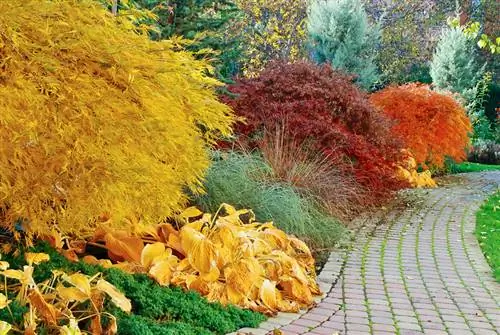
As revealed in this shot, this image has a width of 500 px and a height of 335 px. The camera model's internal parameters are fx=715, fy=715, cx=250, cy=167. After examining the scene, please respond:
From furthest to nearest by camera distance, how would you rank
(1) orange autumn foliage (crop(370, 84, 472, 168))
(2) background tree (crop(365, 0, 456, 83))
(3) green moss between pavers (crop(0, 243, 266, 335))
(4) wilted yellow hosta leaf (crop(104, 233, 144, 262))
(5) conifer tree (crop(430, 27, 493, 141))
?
(5) conifer tree (crop(430, 27, 493, 141)), (2) background tree (crop(365, 0, 456, 83)), (1) orange autumn foliage (crop(370, 84, 472, 168)), (4) wilted yellow hosta leaf (crop(104, 233, 144, 262)), (3) green moss between pavers (crop(0, 243, 266, 335))

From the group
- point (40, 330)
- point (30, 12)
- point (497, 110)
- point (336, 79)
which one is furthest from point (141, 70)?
point (497, 110)

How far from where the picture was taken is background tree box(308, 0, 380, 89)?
17.5m

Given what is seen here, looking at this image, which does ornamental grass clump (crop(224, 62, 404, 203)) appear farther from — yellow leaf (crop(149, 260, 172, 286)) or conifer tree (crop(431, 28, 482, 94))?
conifer tree (crop(431, 28, 482, 94))

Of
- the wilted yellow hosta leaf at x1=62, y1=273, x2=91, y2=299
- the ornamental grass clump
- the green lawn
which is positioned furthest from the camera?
the green lawn

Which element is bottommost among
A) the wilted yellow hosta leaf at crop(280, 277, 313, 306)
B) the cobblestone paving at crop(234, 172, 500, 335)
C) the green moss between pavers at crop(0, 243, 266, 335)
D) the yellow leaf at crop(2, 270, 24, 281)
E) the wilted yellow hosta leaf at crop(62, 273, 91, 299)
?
the cobblestone paving at crop(234, 172, 500, 335)

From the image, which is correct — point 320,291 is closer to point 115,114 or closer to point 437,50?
point 115,114

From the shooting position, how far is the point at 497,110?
2191 cm

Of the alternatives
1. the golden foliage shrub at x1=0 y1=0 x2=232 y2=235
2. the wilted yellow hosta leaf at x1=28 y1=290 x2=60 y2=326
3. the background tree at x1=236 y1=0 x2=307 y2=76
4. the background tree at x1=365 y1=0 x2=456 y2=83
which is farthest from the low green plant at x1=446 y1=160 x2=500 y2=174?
the wilted yellow hosta leaf at x1=28 y1=290 x2=60 y2=326

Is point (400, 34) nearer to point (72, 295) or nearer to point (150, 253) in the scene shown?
→ point (150, 253)

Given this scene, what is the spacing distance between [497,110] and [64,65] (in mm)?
20170

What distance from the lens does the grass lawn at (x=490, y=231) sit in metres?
6.45

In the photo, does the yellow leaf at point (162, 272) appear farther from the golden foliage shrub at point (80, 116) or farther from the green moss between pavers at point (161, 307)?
the golden foliage shrub at point (80, 116)

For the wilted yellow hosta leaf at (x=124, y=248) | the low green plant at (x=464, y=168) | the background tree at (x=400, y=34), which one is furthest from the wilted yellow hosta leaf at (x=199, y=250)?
the background tree at (x=400, y=34)

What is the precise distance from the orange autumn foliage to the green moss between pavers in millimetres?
8515
